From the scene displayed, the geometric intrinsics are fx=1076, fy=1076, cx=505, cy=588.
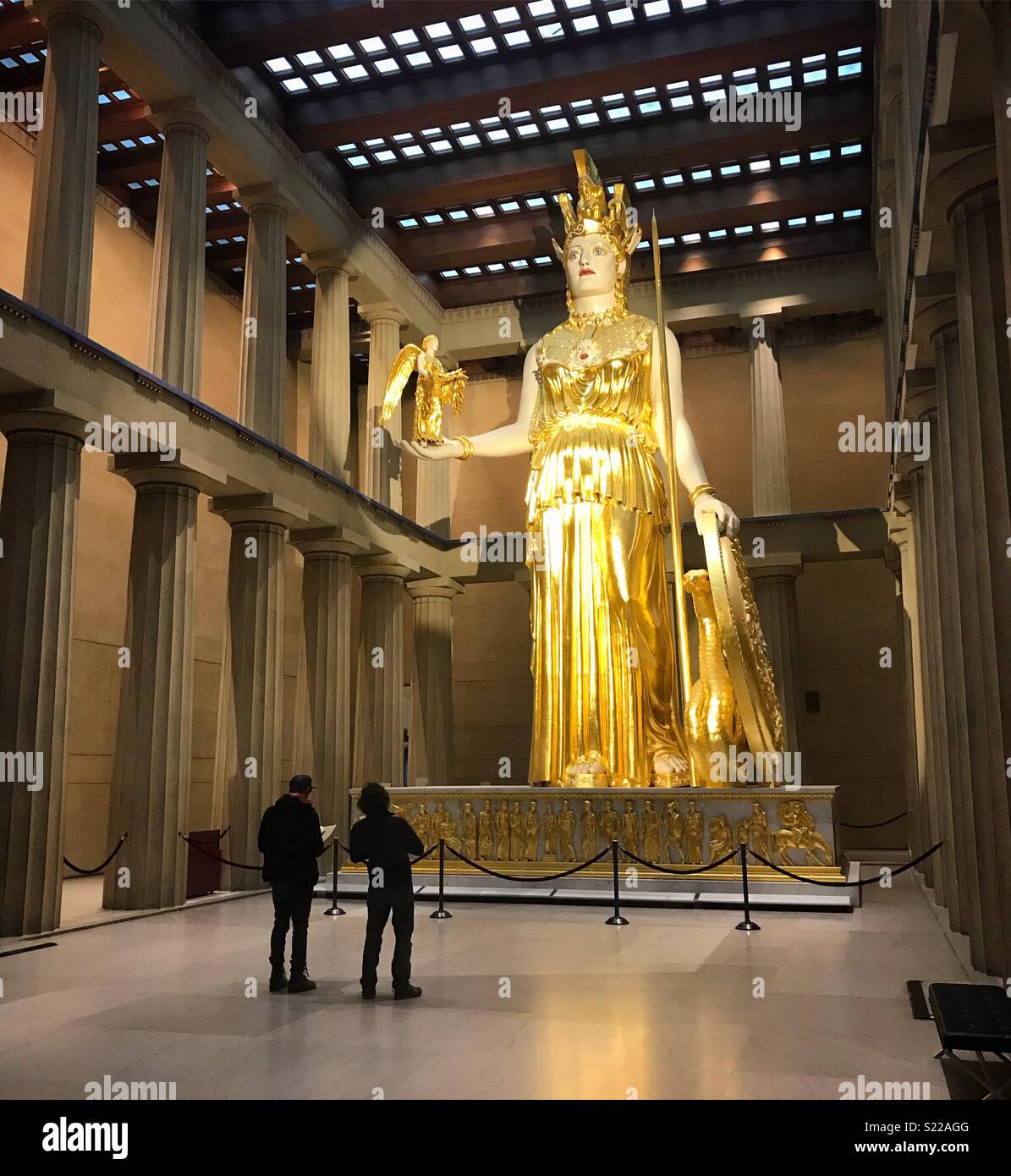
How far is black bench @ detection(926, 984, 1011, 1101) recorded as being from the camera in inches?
159

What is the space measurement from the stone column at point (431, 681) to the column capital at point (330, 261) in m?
5.58

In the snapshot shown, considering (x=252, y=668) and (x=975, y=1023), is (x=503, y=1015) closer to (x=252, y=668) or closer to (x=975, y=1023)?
(x=975, y=1023)

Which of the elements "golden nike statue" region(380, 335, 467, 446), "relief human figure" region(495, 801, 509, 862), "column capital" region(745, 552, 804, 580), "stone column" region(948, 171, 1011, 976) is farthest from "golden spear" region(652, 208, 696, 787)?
"column capital" region(745, 552, 804, 580)

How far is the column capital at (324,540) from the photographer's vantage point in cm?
1571

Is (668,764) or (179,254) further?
(179,254)

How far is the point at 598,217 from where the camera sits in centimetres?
1279

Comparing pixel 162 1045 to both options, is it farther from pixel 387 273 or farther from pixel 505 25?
pixel 387 273

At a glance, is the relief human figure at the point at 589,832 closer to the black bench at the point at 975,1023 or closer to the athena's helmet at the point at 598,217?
the athena's helmet at the point at 598,217

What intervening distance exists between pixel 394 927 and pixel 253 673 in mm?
7724

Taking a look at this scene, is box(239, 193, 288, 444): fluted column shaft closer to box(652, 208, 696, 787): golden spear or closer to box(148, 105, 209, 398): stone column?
box(148, 105, 209, 398): stone column

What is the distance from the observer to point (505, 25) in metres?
14.1

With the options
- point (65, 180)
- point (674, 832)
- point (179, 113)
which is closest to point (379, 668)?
point (674, 832)

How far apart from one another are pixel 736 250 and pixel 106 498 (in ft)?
37.9

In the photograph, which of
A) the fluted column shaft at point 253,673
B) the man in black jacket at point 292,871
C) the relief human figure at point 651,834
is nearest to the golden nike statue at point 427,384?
the fluted column shaft at point 253,673
